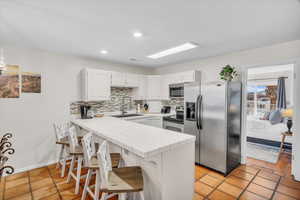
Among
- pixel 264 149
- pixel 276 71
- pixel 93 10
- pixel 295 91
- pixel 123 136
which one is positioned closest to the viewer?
pixel 93 10

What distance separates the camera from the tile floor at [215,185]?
210 centimetres

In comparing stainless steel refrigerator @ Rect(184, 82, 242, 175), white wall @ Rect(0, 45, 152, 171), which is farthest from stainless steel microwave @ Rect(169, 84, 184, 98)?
white wall @ Rect(0, 45, 152, 171)

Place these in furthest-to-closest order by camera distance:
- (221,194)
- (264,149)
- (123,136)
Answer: (264,149) → (221,194) → (123,136)

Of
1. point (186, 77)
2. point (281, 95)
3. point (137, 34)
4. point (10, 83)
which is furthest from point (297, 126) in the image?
point (10, 83)

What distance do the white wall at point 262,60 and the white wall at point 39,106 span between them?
10.1 ft

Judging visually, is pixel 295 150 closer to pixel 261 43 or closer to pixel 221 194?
pixel 221 194

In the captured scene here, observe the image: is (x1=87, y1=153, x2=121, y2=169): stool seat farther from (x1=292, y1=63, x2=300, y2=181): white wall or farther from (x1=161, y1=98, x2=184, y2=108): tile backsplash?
(x1=292, y1=63, x2=300, y2=181): white wall

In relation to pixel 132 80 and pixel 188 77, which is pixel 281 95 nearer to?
pixel 188 77

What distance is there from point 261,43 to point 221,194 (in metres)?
2.63

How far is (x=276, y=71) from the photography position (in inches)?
195

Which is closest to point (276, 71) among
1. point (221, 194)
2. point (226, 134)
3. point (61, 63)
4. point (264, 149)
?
point (264, 149)

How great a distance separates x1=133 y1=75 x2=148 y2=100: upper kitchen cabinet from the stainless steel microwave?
0.81m

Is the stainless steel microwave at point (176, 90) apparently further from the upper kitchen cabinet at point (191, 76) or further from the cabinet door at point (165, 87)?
the upper kitchen cabinet at point (191, 76)

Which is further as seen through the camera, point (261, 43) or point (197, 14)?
point (261, 43)
